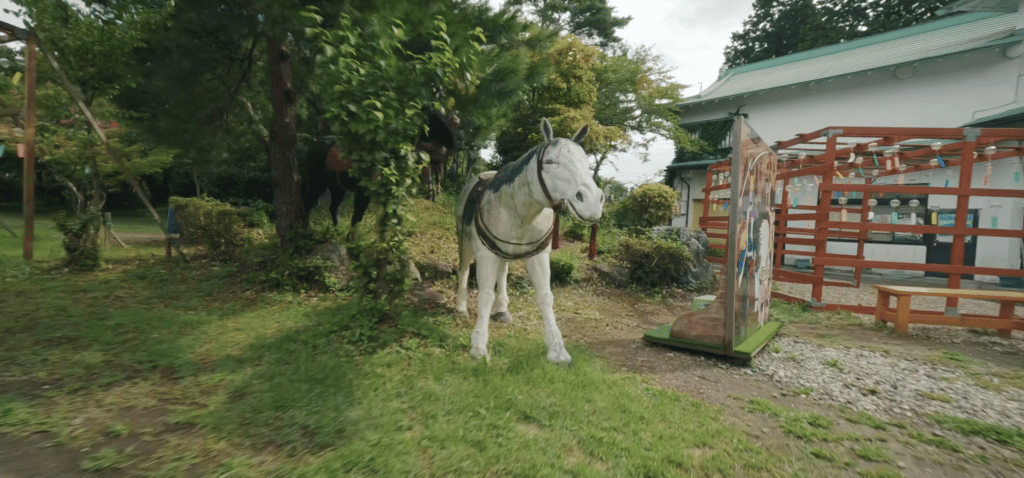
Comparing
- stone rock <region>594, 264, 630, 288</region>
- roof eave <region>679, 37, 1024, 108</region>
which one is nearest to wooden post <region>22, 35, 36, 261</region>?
stone rock <region>594, 264, 630, 288</region>

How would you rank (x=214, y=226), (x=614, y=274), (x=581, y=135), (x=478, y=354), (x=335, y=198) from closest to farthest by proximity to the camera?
(x=581, y=135) → (x=478, y=354) → (x=335, y=198) → (x=214, y=226) → (x=614, y=274)

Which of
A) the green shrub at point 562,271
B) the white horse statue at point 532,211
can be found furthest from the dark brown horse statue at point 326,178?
the green shrub at point 562,271

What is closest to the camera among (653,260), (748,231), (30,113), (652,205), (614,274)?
(748,231)

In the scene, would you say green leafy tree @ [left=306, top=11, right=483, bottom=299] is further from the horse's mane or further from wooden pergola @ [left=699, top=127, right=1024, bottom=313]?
wooden pergola @ [left=699, top=127, right=1024, bottom=313]

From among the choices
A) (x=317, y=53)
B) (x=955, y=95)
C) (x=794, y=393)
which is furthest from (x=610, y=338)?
(x=955, y=95)

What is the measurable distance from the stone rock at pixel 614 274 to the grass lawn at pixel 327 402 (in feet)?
12.6

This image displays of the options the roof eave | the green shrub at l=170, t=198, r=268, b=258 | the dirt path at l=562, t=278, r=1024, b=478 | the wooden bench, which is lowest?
the dirt path at l=562, t=278, r=1024, b=478

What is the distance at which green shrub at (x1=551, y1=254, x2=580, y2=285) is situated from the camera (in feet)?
23.5

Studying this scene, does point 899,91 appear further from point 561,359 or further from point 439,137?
point 561,359

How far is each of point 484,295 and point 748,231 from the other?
7.63ft

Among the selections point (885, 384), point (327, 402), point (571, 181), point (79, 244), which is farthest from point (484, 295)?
point (79, 244)

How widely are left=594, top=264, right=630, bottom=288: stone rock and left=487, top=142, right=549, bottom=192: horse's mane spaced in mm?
4554

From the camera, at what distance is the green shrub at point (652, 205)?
10.6 m

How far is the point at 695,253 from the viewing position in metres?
9.09
